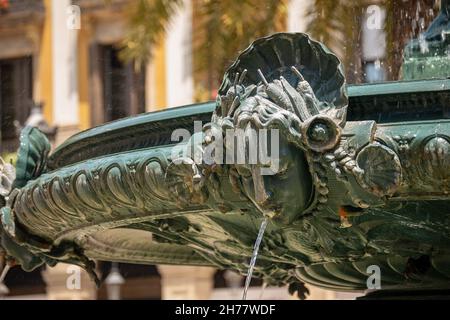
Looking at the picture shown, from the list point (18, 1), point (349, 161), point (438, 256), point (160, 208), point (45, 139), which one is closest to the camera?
point (349, 161)

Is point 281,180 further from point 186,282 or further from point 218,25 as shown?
point 186,282

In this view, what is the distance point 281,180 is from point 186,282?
21953mm

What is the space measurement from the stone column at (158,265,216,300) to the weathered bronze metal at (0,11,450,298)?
1999 centimetres

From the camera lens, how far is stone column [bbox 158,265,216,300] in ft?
84.4

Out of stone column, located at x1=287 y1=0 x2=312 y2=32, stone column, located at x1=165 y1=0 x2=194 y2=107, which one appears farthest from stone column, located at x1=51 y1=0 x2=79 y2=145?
stone column, located at x1=287 y1=0 x2=312 y2=32

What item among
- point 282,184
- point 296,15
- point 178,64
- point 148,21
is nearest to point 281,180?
point 282,184

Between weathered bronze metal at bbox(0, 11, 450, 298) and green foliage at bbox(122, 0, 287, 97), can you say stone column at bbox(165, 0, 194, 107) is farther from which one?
weathered bronze metal at bbox(0, 11, 450, 298)

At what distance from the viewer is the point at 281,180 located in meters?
4.41

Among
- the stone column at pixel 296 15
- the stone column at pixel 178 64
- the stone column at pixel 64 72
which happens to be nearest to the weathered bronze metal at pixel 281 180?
the stone column at pixel 296 15

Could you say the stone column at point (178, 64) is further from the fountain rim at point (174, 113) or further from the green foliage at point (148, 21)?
the fountain rim at point (174, 113)

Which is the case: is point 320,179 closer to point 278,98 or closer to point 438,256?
point 278,98

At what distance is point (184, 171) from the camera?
4555mm
